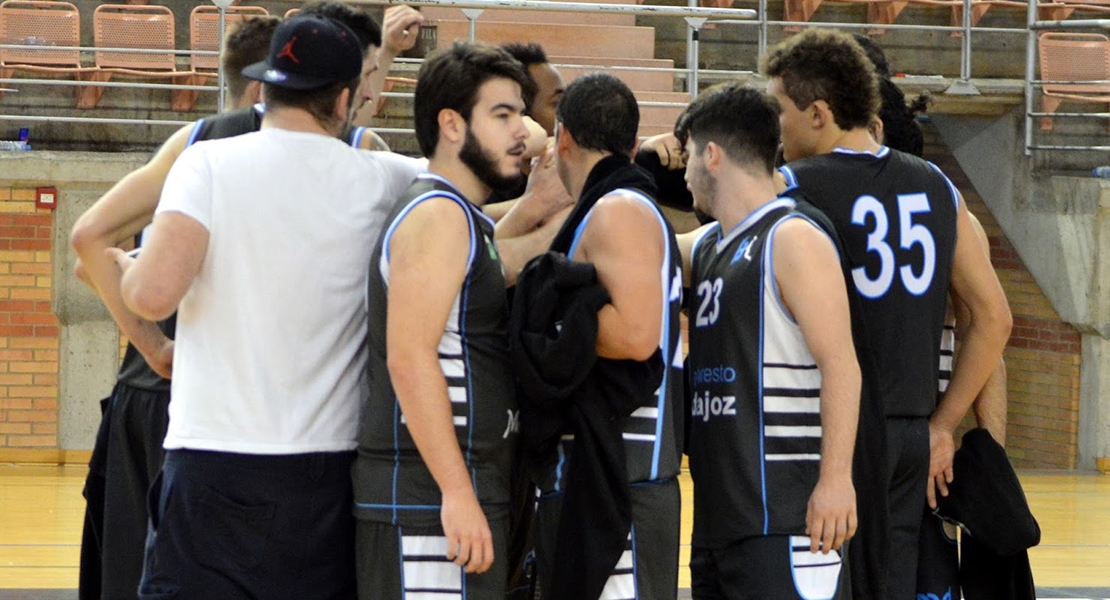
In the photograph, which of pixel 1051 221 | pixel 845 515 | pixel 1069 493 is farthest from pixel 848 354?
pixel 1051 221

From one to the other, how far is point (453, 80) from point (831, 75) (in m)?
1.13

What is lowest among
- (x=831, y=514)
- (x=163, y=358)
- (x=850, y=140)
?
(x=831, y=514)

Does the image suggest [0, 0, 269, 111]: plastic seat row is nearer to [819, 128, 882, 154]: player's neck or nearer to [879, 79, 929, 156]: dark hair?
[879, 79, 929, 156]: dark hair

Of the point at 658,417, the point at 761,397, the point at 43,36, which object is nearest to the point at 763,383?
the point at 761,397

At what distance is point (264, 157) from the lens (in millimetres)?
3117

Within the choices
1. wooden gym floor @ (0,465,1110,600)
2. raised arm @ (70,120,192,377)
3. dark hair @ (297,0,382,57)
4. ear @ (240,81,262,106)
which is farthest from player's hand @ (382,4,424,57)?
wooden gym floor @ (0,465,1110,600)

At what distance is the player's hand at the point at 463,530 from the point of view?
3.02m

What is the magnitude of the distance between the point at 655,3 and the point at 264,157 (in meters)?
9.28

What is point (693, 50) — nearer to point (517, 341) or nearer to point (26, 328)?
point (26, 328)

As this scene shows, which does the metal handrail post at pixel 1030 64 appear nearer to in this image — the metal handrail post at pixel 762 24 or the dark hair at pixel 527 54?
the metal handrail post at pixel 762 24

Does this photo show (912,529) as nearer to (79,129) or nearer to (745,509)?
(745,509)

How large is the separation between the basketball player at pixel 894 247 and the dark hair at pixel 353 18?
1128 mm

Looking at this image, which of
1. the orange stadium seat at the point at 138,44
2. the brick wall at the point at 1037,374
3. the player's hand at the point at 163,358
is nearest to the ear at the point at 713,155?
the player's hand at the point at 163,358

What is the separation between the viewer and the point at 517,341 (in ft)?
10.5
